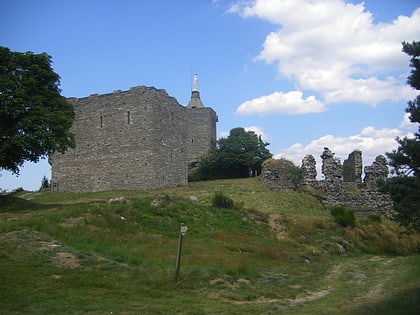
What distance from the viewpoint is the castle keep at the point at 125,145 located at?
3556cm

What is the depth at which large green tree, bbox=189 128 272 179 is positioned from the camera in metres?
45.5

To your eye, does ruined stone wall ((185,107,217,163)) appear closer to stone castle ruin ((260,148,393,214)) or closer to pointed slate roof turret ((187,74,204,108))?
pointed slate roof turret ((187,74,204,108))

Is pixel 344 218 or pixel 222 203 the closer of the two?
pixel 344 218

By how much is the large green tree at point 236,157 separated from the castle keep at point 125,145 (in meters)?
6.39

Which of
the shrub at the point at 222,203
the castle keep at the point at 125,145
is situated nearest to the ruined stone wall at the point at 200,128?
the castle keep at the point at 125,145

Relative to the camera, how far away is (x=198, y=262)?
1433cm

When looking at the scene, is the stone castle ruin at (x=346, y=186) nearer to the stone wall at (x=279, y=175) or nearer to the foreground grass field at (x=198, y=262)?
the stone wall at (x=279, y=175)

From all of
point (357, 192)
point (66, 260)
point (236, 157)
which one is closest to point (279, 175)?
point (357, 192)

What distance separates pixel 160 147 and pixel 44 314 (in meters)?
27.4

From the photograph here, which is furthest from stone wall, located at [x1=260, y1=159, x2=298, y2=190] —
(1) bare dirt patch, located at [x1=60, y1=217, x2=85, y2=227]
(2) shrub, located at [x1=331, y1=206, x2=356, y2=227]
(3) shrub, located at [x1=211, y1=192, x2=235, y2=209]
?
(1) bare dirt patch, located at [x1=60, y1=217, x2=85, y2=227]

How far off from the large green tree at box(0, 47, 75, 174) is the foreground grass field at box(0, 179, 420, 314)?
2964 mm

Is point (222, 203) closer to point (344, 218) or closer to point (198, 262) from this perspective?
point (344, 218)

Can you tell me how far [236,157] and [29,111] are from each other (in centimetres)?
2455

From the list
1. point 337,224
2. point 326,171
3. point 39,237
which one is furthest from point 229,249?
point 326,171
